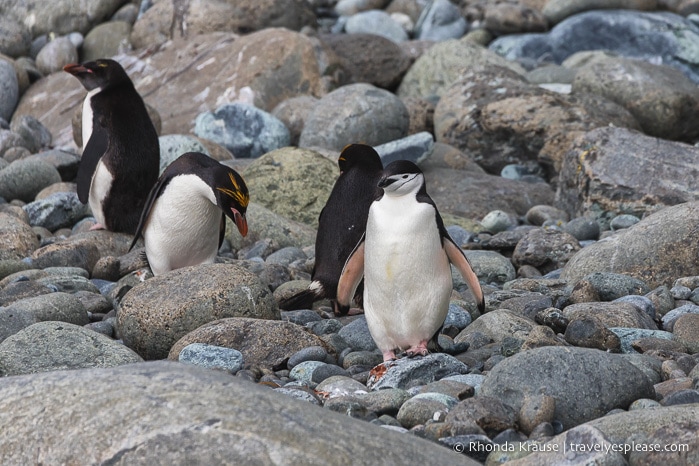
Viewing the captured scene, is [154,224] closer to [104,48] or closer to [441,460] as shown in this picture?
[441,460]

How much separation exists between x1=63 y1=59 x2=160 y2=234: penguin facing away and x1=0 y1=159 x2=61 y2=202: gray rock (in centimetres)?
214

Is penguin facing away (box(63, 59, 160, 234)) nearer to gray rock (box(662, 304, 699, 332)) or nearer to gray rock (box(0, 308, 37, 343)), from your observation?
gray rock (box(0, 308, 37, 343))

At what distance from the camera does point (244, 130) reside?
12672 millimetres

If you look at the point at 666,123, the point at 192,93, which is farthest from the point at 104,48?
the point at 666,123

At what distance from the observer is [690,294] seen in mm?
6480

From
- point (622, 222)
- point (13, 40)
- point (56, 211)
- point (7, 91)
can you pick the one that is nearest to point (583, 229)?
point (622, 222)

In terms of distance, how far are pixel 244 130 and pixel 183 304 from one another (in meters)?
7.15

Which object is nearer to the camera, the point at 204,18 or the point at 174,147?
the point at 174,147

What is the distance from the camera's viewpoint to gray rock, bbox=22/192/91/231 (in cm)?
966

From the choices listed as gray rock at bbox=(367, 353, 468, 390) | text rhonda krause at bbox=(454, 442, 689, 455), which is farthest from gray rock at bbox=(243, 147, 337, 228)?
text rhonda krause at bbox=(454, 442, 689, 455)

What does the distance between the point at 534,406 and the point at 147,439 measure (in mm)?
1663

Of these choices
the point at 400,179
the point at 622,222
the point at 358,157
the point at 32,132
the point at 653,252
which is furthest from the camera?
the point at 32,132

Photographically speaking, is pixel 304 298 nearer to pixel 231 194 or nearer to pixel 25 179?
pixel 231 194

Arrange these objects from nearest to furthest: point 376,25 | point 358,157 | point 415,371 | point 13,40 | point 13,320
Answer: point 415,371 < point 13,320 < point 358,157 < point 13,40 < point 376,25
